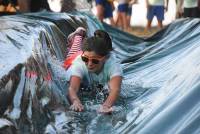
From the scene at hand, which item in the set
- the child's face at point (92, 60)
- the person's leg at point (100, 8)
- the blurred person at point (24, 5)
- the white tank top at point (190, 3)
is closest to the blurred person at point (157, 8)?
the person's leg at point (100, 8)

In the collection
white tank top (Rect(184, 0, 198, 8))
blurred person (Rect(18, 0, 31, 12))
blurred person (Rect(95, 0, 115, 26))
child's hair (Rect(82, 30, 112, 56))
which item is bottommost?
blurred person (Rect(95, 0, 115, 26))

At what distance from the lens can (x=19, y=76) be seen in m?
2.94

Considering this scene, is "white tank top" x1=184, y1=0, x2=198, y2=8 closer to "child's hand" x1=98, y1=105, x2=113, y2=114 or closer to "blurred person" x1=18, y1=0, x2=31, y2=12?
"blurred person" x1=18, y1=0, x2=31, y2=12

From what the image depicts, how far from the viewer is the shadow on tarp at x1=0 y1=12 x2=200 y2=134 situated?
7.89ft

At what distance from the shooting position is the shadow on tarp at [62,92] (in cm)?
240

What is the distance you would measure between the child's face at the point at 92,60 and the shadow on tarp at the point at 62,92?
25cm

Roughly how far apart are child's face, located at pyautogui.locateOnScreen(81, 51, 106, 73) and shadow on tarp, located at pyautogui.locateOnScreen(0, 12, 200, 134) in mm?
252

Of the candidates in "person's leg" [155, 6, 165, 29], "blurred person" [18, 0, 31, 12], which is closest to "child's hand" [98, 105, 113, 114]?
"blurred person" [18, 0, 31, 12]

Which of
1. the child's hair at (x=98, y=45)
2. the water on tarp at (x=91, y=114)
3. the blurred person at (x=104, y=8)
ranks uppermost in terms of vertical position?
the child's hair at (x=98, y=45)

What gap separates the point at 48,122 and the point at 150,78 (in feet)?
5.58

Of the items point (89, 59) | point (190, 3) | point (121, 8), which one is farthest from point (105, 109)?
point (121, 8)

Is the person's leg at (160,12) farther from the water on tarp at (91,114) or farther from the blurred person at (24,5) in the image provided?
the water on tarp at (91,114)

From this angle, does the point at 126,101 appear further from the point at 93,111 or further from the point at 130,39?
the point at 130,39

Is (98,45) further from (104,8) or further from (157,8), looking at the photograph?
(157,8)
